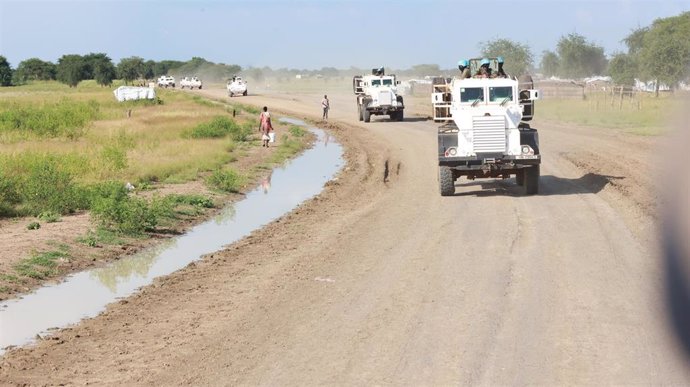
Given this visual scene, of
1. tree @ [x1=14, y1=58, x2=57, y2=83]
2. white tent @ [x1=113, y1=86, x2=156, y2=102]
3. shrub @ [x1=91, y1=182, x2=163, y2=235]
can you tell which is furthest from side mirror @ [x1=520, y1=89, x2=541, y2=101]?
tree @ [x1=14, y1=58, x2=57, y2=83]

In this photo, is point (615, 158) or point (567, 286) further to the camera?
point (615, 158)

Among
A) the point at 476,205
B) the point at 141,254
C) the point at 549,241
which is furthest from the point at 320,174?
the point at 549,241

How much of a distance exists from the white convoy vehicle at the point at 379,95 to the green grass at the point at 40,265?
1333 inches

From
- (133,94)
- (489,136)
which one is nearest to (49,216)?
(489,136)

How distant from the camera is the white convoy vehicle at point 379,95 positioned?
4866 cm

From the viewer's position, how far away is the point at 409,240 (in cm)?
1558

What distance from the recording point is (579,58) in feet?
352

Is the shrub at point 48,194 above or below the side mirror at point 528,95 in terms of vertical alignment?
below

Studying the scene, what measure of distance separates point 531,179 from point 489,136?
1.34 metres

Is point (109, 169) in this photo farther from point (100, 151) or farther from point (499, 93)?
point (499, 93)

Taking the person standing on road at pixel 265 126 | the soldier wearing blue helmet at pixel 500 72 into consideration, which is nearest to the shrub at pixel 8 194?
the soldier wearing blue helmet at pixel 500 72

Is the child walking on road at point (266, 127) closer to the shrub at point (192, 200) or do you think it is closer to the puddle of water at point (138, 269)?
the puddle of water at point (138, 269)

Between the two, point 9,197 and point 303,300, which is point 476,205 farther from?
point 9,197

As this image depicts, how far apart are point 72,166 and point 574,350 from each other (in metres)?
21.4
